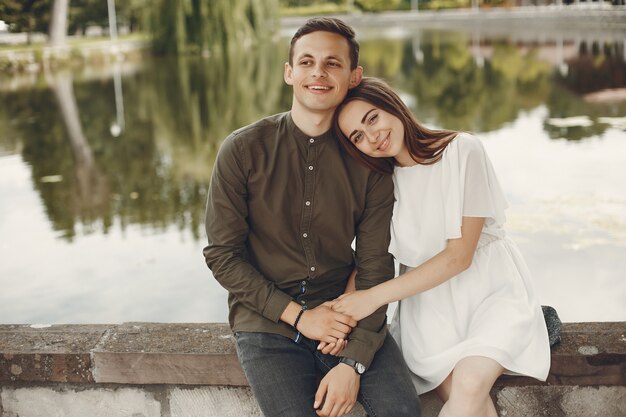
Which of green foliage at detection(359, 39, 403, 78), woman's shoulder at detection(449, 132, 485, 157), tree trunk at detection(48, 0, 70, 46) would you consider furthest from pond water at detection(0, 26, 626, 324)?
tree trunk at detection(48, 0, 70, 46)

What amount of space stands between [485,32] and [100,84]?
22.0m

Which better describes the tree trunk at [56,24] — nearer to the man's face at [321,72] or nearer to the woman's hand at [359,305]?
the man's face at [321,72]

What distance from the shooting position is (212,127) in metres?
11.2

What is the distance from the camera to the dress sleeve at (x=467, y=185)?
1933 millimetres

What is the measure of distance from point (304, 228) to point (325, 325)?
0.26 meters

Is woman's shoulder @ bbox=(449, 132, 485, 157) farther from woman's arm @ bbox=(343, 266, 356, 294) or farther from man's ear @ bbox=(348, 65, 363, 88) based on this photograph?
woman's arm @ bbox=(343, 266, 356, 294)

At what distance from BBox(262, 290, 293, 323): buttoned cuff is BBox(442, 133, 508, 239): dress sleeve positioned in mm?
450

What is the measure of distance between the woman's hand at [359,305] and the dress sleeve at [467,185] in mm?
254

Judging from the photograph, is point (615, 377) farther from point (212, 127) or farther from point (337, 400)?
point (212, 127)

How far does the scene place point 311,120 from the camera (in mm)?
2018

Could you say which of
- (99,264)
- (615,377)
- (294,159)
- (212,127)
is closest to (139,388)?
(294,159)

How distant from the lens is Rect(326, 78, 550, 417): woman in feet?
6.18

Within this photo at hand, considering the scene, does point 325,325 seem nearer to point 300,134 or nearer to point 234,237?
point 234,237

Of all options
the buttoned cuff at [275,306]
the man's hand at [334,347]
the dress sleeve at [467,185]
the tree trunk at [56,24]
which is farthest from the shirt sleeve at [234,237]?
the tree trunk at [56,24]
